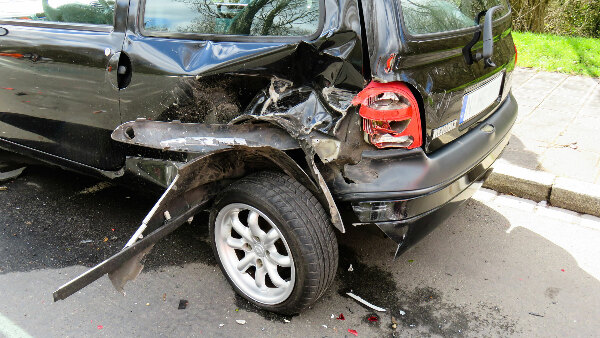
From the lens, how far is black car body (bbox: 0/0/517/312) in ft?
7.64

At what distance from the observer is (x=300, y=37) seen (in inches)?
95.8

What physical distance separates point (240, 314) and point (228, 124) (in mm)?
1017

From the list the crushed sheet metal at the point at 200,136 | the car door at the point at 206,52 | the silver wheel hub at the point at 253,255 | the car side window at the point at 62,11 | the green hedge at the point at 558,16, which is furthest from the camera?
the green hedge at the point at 558,16

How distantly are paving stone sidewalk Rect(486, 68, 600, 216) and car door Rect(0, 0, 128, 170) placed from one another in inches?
114

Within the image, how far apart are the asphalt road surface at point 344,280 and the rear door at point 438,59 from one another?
686mm

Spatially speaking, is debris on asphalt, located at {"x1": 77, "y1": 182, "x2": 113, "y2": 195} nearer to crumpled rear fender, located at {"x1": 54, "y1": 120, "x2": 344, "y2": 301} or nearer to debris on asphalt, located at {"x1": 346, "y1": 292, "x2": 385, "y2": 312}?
crumpled rear fender, located at {"x1": 54, "y1": 120, "x2": 344, "y2": 301}

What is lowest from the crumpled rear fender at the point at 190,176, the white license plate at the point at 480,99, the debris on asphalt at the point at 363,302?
the debris on asphalt at the point at 363,302

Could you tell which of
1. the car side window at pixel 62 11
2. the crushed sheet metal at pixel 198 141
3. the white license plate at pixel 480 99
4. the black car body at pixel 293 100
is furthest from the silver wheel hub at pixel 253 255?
the car side window at pixel 62 11

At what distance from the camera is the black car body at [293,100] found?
2328mm

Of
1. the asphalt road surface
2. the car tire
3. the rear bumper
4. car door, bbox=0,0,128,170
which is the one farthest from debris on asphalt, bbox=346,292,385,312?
car door, bbox=0,0,128,170

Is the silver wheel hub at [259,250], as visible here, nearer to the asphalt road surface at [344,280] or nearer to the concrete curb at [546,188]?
the asphalt road surface at [344,280]

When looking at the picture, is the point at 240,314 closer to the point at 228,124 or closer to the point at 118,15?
the point at 228,124

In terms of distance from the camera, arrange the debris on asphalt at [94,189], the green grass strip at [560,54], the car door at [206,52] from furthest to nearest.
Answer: the green grass strip at [560,54] → the debris on asphalt at [94,189] → the car door at [206,52]

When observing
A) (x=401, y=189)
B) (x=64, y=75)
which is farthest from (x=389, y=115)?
(x=64, y=75)
